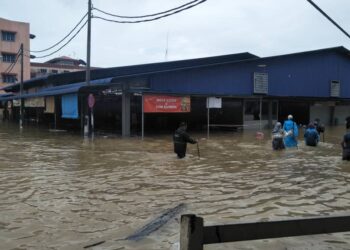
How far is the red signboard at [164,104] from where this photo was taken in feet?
80.8

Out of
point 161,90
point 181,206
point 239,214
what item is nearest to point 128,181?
point 181,206

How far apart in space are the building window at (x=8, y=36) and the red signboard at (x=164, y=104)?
167 ft

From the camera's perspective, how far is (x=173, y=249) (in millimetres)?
5711

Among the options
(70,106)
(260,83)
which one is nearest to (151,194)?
(70,106)

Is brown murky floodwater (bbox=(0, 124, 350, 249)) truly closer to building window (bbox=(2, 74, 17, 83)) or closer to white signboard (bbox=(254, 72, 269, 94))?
white signboard (bbox=(254, 72, 269, 94))

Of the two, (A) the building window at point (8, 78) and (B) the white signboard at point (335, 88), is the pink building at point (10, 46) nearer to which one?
(A) the building window at point (8, 78)

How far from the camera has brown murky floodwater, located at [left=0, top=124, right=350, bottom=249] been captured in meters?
6.32

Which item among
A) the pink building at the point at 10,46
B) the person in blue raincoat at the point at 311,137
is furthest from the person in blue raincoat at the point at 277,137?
the pink building at the point at 10,46

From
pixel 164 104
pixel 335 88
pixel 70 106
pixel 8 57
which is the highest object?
pixel 8 57

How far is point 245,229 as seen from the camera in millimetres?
3684

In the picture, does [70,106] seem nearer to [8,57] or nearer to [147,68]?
[147,68]

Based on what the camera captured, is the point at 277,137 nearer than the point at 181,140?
No

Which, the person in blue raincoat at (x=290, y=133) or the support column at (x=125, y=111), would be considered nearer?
the person in blue raincoat at (x=290, y=133)

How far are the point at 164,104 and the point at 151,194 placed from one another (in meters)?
16.3
